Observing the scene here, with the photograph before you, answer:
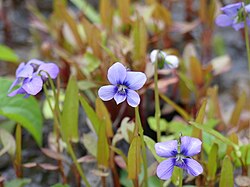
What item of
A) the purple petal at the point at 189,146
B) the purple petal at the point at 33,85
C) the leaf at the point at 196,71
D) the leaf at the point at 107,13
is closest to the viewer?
the purple petal at the point at 189,146

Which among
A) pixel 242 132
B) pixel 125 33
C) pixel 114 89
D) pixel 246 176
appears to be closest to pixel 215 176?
pixel 246 176

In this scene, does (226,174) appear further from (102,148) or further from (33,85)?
(33,85)

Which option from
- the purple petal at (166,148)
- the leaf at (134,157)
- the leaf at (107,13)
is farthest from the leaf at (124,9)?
the purple petal at (166,148)

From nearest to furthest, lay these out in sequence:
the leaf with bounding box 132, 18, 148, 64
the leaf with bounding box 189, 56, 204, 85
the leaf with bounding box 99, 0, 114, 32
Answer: the leaf with bounding box 132, 18, 148, 64, the leaf with bounding box 189, 56, 204, 85, the leaf with bounding box 99, 0, 114, 32

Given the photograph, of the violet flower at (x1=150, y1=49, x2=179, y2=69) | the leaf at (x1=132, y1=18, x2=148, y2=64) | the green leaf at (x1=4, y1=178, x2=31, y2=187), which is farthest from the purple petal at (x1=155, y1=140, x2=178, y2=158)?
the leaf at (x1=132, y1=18, x2=148, y2=64)

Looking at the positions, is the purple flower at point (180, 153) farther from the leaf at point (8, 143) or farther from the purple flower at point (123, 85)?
the leaf at point (8, 143)

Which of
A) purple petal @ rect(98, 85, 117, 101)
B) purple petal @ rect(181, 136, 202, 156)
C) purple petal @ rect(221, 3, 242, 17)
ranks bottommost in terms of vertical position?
purple petal @ rect(181, 136, 202, 156)

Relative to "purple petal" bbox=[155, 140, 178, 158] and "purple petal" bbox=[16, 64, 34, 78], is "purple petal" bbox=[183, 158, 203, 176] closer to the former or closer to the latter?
"purple petal" bbox=[155, 140, 178, 158]

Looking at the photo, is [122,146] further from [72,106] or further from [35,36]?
[35,36]
